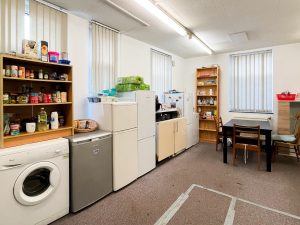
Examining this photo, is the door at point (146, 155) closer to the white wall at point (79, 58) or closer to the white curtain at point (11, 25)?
the white wall at point (79, 58)

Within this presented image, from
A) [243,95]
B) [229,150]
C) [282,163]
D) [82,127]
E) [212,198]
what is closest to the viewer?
[212,198]

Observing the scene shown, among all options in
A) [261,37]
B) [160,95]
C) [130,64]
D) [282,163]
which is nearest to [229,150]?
[282,163]

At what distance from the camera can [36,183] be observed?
82.0 inches

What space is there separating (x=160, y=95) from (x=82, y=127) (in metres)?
2.81

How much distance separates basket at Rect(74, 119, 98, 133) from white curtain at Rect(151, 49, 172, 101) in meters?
2.31

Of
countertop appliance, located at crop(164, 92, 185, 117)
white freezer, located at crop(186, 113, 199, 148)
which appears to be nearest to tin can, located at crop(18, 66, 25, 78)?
countertop appliance, located at crop(164, 92, 185, 117)

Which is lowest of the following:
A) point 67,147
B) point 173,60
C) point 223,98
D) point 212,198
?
point 212,198

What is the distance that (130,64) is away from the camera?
4.09 m

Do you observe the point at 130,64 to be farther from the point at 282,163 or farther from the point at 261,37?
the point at 282,163

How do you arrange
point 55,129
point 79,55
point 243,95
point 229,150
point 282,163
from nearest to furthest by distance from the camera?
point 55,129 < point 79,55 < point 282,163 < point 229,150 < point 243,95

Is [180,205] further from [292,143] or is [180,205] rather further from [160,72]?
[160,72]

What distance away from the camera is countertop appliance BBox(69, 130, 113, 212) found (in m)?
2.24

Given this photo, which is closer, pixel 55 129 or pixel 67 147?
pixel 67 147

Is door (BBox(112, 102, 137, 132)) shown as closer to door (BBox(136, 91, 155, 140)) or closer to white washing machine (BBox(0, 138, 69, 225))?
door (BBox(136, 91, 155, 140))
